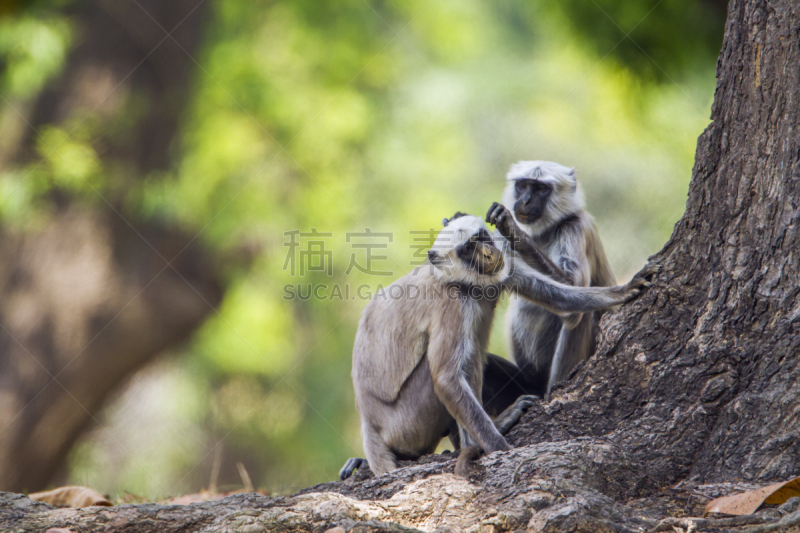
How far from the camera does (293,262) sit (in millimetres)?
6914

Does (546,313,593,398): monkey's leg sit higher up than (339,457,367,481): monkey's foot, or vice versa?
(546,313,593,398): monkey's leg

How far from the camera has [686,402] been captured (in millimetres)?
2498

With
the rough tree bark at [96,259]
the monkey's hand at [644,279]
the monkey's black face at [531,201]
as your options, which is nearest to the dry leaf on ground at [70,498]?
the monkey's hand at [644,279]

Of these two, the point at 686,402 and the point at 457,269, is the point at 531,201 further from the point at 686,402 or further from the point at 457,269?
the point at 686,402

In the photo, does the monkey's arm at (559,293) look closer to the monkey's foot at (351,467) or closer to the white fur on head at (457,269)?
the white fur on head at (457,269)

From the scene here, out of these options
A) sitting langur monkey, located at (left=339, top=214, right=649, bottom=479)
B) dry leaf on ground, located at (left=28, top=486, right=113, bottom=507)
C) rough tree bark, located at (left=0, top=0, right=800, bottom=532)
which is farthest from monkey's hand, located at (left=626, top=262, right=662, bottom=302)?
dry leaf on ground, located at (left=28, top=486, right=113, bottom=507)

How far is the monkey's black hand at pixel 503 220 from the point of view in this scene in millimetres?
3381

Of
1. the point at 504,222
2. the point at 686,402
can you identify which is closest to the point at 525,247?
the point at 504,222

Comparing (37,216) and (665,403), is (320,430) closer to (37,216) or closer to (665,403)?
(37,216)

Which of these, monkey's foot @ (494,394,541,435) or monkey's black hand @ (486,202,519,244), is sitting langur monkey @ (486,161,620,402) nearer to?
monkey's black hand @ (486,202,519,244)

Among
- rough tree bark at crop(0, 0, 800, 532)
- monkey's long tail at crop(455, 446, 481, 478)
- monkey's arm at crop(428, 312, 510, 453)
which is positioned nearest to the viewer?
rough tree bark at crop(0, 0, 800, 532)

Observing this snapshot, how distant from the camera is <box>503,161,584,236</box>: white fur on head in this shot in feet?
14.0

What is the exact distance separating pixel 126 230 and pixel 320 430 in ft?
10.4

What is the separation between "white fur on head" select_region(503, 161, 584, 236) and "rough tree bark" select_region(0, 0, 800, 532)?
4.89 feet
